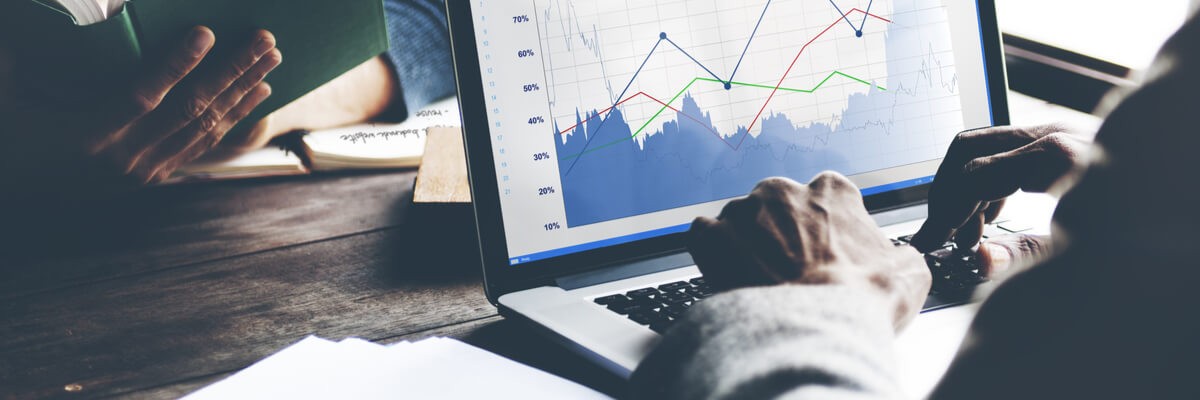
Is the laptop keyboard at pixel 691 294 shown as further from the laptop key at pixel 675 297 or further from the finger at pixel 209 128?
the finger at pixel 209 128

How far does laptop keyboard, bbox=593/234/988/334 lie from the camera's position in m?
0.66

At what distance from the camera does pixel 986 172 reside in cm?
67

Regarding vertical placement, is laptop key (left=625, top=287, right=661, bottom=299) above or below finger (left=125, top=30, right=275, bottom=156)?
below

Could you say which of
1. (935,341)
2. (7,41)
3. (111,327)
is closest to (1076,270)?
(935,341)

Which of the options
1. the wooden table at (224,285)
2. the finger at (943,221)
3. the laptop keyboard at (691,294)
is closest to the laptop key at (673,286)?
the laptop keyboard at (691,294)

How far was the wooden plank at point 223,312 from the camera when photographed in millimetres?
678

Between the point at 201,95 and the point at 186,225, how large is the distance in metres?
0.16

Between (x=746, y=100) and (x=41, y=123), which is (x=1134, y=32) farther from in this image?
(x=41, y=123)

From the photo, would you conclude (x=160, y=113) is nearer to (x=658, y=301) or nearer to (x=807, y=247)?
(x=658, y=301)

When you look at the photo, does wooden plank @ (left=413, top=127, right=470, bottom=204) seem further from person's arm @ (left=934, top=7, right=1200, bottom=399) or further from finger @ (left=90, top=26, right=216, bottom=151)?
person's arm @ (left=934, top=7, right=1200, bottom=399)

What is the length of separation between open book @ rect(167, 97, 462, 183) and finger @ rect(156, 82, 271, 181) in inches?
0.6

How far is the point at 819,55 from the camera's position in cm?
79

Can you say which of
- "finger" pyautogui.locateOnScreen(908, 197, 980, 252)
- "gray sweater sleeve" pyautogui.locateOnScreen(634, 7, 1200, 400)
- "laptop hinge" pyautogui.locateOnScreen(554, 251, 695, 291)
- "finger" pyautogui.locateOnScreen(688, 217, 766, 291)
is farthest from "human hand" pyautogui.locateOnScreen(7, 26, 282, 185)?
"gray sweater sleeve" pyautogui.locateOnScreen(634, 7, 1200, 400)

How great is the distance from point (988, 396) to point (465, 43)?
51 cm
